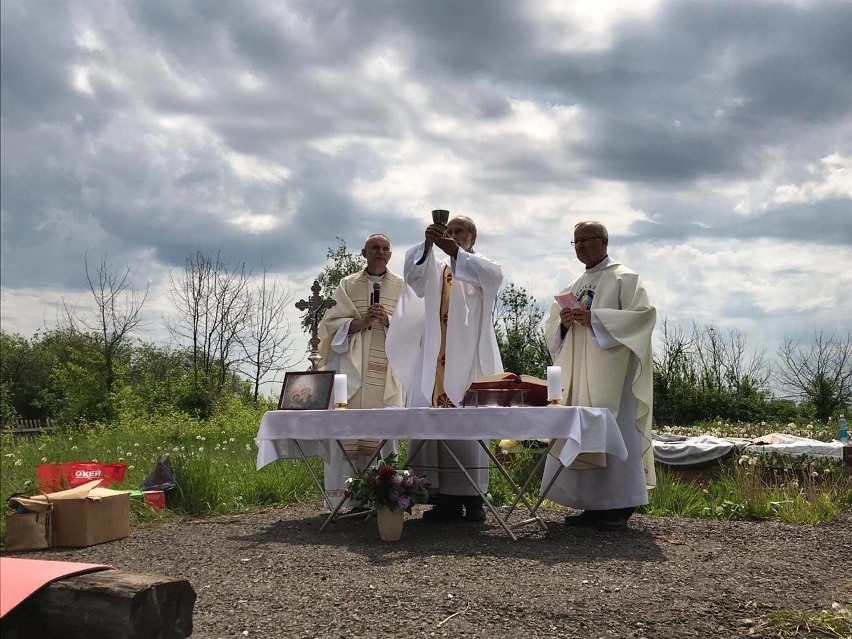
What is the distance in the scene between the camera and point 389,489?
568 centimetres

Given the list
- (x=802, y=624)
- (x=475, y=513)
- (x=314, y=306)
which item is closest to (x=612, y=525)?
(x=475, y=513)

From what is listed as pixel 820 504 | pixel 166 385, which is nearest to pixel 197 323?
pixel 166 385

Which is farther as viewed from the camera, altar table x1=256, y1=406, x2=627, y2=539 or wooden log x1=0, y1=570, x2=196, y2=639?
altar table x1=256, y1=406, x2=627, y2=539

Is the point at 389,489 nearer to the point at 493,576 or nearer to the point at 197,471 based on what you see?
the point at 493,576

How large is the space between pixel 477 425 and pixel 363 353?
196 centimetres

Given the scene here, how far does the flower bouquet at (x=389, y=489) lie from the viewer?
222 inches

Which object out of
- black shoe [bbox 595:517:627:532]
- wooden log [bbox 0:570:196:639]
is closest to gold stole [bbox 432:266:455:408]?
A: black shoe [bbox 595:517:627:532]

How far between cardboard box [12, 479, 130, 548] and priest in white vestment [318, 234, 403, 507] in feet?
5.29

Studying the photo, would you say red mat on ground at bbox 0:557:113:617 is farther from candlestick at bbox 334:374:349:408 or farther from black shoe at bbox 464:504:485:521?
black shoe at bbox 464:504:485:521

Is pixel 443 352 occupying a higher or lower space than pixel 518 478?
higher

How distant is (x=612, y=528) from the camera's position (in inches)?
241

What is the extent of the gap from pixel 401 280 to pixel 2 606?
495 centimetres

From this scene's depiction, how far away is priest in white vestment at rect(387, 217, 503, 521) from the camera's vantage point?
6395mm

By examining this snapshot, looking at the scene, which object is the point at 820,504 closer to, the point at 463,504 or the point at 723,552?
the point at 723,552
